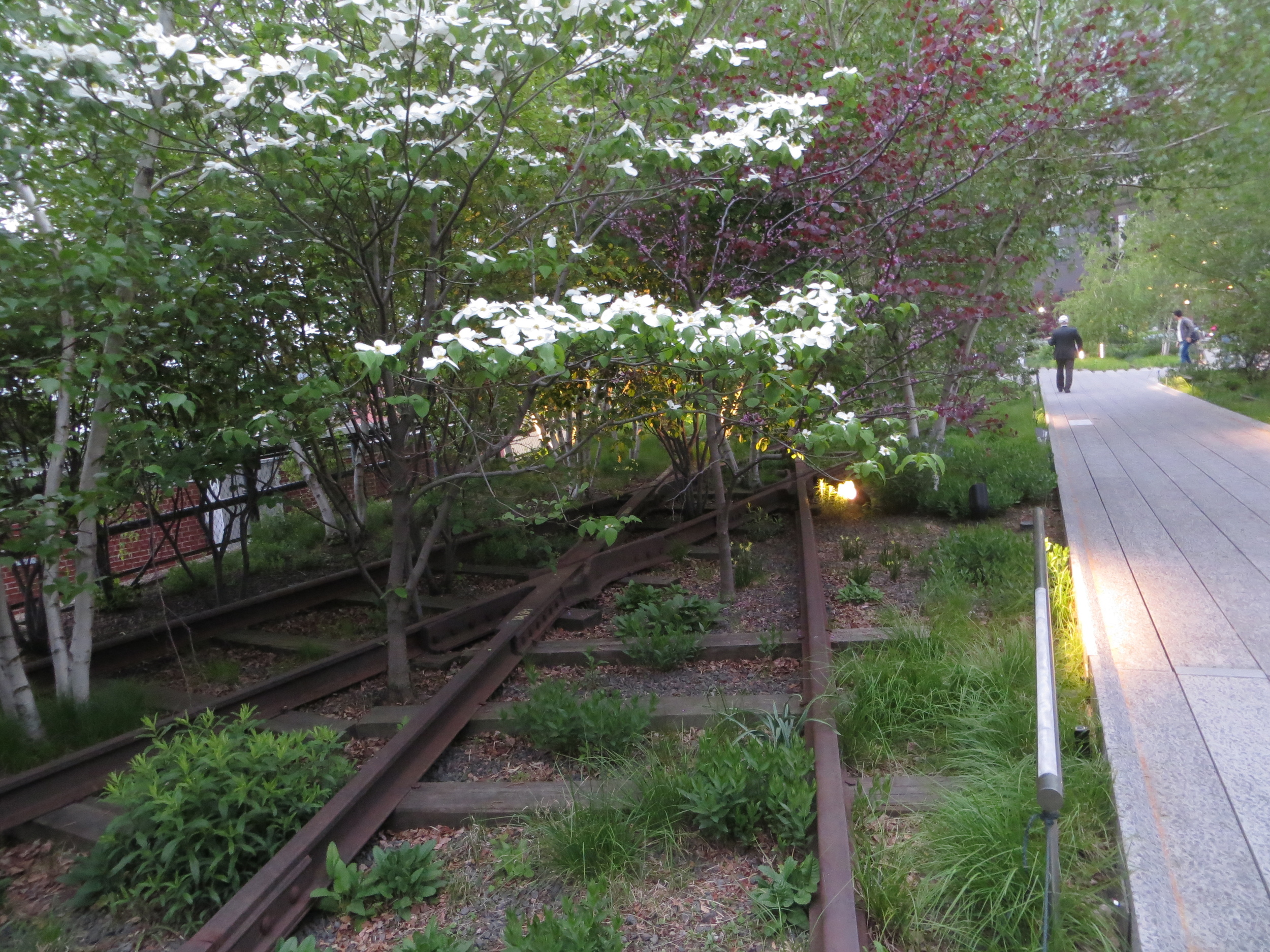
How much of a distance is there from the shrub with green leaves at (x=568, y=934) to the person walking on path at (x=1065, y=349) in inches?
718

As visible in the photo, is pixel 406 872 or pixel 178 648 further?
pixel 178 648

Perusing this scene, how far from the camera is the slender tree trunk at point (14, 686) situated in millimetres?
4625

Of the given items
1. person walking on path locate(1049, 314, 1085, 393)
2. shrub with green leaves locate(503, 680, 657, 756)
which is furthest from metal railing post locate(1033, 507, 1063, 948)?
person walking on path locate(1049, 314, 1085, 393)

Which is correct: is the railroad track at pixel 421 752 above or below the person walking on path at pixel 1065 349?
below

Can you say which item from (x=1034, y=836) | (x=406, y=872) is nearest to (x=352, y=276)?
(x=406, y=872)

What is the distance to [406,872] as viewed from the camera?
3303 millimetres

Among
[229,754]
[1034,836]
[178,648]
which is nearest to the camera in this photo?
[1034,836]

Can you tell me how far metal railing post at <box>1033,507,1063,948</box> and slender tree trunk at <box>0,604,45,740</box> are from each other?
4988 millimetres

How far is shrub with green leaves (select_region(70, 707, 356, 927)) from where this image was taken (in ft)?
10.7

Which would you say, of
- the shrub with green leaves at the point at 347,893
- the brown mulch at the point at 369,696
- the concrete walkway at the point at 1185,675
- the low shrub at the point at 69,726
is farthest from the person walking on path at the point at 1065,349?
the shrub with green leaves at the point at 347,893

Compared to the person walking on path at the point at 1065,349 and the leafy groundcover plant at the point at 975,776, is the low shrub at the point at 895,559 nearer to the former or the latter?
the leafy groundcover plant at the point at 975,776

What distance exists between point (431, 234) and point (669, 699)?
9.84 feet

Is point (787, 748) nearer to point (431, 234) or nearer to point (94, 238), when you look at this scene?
point (431, 234)

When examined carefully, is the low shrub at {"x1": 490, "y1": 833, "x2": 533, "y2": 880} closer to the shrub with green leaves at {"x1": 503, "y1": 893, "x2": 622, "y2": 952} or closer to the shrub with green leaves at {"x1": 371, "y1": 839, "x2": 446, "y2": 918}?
the shrub with green leaves at {"x1": 371, "y1": 839, "x2": 446, "y2": 918}
